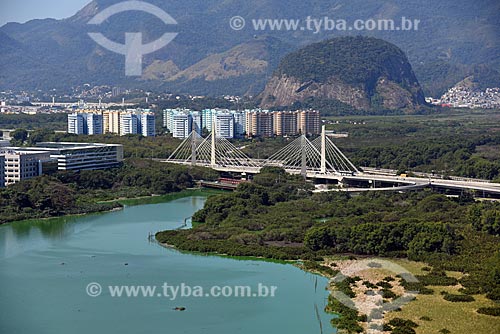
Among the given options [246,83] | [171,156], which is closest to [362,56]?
[246,83]

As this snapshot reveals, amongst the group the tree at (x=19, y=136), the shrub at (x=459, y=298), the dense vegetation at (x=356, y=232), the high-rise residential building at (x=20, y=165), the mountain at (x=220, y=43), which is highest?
the mountain at (x=220, y=43)

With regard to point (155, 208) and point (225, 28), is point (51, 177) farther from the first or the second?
point (225, 28)

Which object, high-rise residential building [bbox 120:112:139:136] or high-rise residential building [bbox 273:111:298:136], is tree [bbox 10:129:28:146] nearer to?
high-rise residential building [bbox 120:112:139:136]

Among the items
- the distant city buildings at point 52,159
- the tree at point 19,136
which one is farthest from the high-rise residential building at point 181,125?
the distant city buildings at point 52,159

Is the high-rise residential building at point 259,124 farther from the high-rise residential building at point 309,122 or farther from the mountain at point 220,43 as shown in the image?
the mountain at point 220,43

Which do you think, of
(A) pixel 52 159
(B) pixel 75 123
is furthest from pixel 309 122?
(A) pixel 52 159

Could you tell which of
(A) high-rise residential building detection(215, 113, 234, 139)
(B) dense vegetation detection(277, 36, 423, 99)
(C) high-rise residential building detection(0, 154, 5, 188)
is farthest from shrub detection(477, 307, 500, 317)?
(B) dense vegetation detection(277, 36, 423, 99)
